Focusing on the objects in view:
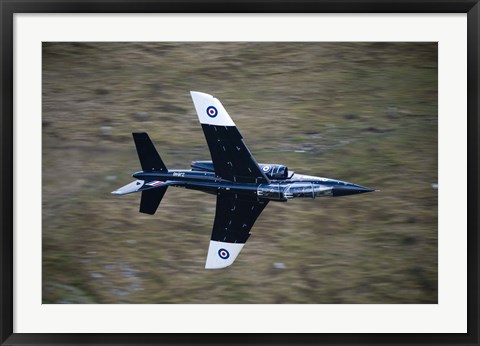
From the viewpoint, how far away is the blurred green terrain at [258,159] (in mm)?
15953

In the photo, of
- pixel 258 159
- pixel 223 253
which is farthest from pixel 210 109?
pixel 258 159

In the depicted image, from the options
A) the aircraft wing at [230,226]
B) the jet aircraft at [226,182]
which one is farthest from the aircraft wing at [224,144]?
the aircraft wing at [230,226]

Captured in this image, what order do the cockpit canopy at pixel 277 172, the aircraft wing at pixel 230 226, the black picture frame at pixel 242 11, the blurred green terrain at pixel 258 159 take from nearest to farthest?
the black picture frame at pixel 242 11 → the blurred green terrain at pixel 258 159 → the cockpit canopy at pixel 277 172 → the aircraft wing at pixel 230 226

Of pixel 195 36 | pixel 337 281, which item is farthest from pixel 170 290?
pixel 195 36

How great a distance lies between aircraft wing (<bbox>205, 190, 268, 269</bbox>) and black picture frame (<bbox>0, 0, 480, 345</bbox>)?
2.22 meters

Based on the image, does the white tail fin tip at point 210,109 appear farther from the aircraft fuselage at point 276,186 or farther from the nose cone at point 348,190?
the nose cone at point 348,190

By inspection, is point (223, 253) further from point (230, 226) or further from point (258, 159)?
point (258, 159)

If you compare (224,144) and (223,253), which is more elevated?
(224,144)

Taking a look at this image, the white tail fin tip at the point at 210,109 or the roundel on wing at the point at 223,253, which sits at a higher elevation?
the white tail fin tip at the point at 210,109

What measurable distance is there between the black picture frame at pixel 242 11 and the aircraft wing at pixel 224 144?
2158mm

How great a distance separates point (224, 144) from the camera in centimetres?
1598

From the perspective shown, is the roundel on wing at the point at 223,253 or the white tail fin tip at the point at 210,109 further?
the roundel on wing at the point at 223,253

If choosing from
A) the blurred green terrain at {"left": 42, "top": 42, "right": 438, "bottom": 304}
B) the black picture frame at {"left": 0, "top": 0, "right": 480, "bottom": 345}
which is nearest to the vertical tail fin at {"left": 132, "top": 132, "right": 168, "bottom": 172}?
the blurred green terrain at {"left": 42, "top": 42, "right": 438, "bottom": 304}

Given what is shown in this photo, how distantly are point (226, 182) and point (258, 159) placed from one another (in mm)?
2668
